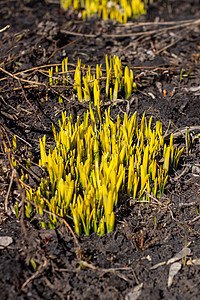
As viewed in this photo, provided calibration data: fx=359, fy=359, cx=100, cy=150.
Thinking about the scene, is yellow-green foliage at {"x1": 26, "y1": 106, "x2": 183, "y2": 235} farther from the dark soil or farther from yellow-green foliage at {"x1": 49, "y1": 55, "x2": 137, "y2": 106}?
yellow-green foliage at {"x1": 49, "y1": 55, "x2": 137, "y2": 106}

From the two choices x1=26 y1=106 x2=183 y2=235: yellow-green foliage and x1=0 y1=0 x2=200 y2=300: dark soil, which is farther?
x1=26 y1=106 x2=183 y2=235: yellow-green foliage

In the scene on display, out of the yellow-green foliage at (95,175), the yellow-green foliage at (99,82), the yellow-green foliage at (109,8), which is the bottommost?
the yellow-green foliage at (95,175)

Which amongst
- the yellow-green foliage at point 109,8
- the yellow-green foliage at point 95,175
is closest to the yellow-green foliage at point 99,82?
the yellow-green foliage at point 95,175

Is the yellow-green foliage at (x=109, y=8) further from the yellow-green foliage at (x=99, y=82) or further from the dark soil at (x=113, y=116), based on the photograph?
the yellow-green foliage at (x=99, y=82)

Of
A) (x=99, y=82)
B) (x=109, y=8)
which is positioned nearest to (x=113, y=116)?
(x=99, y=82)

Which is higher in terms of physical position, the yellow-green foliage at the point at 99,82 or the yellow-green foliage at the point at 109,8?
the yellow-green foliage at the point at 109,8

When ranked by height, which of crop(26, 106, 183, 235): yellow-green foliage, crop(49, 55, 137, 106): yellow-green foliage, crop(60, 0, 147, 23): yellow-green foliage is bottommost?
crop(26, 106, 183, 235): yellow-green foliage

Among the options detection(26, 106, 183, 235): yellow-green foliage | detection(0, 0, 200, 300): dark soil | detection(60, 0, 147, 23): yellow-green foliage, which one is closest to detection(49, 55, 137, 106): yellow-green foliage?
detection(0, 0, 200, 300): dark soil

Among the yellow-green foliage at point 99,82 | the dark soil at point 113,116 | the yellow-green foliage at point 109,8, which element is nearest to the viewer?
the dark soil at point 113,116

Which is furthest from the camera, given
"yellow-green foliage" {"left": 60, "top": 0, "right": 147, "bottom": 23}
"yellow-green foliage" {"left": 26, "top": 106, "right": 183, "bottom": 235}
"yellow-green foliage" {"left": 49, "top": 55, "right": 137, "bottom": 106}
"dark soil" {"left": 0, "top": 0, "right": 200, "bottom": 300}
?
"yellow-green foliage" {"left": 60, "top": 0, "right": 147, "bottom": 23}
